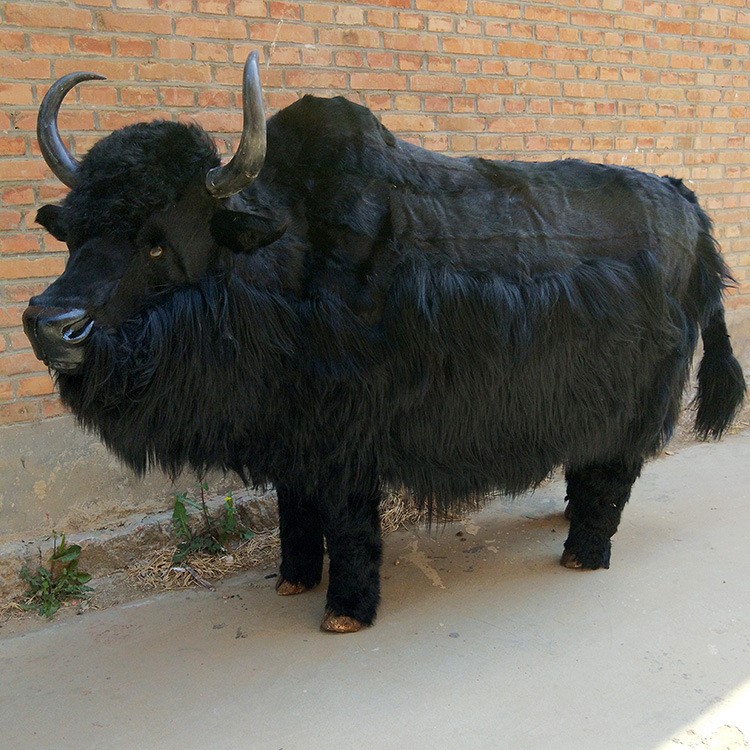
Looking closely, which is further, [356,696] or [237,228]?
[356,696]

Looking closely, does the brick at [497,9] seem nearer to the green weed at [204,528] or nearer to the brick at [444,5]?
the brick at [444,5]

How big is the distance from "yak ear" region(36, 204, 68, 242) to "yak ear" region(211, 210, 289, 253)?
1.64ft

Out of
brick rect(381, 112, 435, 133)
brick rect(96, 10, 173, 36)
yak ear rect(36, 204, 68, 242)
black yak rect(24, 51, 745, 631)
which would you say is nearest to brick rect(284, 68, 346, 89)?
brick rect(381, 112, 435, 133)

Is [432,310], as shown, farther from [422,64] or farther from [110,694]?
[422,64]

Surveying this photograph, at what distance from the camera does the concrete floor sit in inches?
106

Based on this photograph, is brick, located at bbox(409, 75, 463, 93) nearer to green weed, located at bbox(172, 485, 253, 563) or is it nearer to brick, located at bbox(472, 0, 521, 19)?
brick, located at bbox(472, 0, 521, 19)

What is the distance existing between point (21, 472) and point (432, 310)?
205 centimetres

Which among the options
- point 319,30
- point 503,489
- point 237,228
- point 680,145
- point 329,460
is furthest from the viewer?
point 680,145

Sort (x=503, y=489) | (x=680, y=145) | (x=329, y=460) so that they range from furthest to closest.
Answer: (x=680, y=145) < (x=503, y=489) < (x=329, y=460)

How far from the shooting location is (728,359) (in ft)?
12.9

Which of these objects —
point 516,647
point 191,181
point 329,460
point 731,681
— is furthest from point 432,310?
point 731,681

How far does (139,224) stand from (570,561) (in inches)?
94.4

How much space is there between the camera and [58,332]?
8.15ft

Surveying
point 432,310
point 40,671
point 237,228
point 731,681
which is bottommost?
point 40,671
